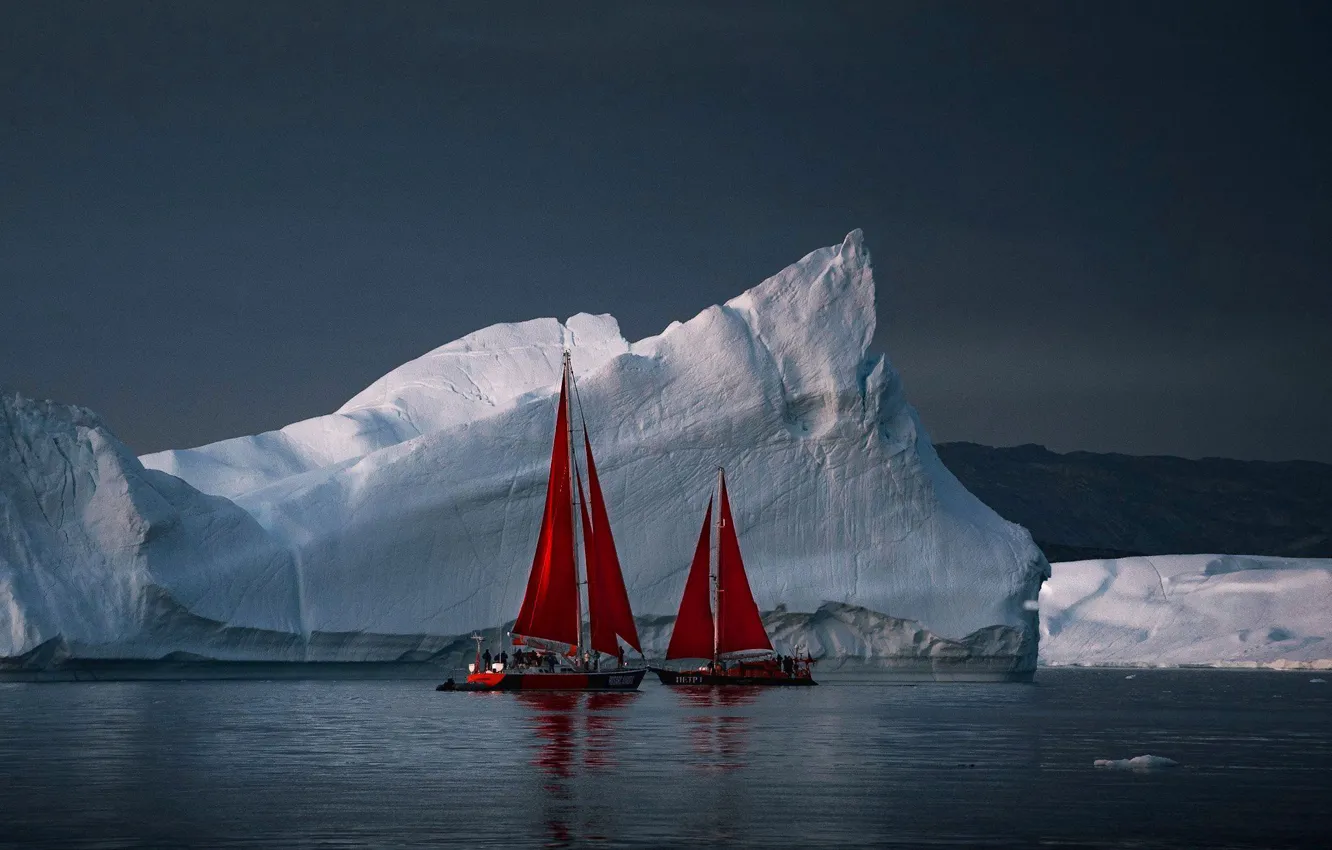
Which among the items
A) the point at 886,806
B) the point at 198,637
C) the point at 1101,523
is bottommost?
the point at 886,806

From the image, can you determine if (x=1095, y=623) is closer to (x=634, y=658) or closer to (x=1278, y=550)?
(x=634, y=658)

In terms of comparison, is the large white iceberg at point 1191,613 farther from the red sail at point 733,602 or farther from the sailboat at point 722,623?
the red sail at point 733,602

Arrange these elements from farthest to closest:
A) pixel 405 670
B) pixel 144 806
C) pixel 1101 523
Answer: pixel 1101 523
pixel 405 670
pixel 144 806

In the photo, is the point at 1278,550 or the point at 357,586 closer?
the point at 357,586

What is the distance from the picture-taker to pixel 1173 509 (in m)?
187

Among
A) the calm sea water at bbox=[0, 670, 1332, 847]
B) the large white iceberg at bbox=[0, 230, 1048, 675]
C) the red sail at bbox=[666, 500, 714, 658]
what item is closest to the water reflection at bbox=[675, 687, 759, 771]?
the calm sea water at bbox=[0, 670, 1332, 847]

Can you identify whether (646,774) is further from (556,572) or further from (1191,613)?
(1191,613)

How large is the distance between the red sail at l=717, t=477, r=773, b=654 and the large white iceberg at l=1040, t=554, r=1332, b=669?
95.4 feet

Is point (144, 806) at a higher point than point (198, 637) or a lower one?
lower

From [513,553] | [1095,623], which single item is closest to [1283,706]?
[513,553]

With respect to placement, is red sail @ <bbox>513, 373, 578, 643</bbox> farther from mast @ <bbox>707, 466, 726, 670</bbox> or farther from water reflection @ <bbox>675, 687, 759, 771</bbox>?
mast @ <bbox>707, 466, 726, 670</bbox>

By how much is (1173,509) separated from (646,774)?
17672 cm

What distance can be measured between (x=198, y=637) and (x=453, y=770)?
70.5 feet

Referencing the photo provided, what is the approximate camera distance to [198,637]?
3875 cm
